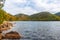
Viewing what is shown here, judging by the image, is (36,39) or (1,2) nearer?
(1,2)

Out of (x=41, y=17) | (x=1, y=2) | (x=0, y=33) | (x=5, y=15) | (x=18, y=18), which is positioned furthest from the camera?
(x=41, y=17)

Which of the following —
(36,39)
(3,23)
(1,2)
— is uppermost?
(1,2)

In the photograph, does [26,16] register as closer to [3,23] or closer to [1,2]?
[3,23]

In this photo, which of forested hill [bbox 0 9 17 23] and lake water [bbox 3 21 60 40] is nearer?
forested hill [bbox 0 9 17 23]

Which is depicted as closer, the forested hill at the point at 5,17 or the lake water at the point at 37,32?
the forested hill at the point at 5,17

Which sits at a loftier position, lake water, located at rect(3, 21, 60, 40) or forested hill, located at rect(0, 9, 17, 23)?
forested hill, located at rect(0, 9, 17, 23)

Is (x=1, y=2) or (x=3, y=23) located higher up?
(x=1, y=2)

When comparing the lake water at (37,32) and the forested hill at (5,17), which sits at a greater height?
the forested hill at (5,17)

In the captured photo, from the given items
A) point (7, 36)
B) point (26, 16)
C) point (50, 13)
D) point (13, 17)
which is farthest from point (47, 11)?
point (7, 36)

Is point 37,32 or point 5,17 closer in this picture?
point 5,17

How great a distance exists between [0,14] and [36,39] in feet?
6.01

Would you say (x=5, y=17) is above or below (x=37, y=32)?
above

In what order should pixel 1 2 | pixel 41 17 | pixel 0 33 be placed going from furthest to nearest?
pixel 41 17 → pixel 0 33 → pixel 1 2

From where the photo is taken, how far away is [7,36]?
762cm
